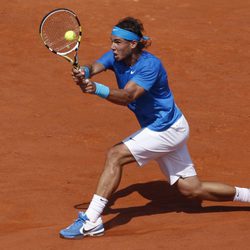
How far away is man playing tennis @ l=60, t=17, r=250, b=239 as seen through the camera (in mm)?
8375

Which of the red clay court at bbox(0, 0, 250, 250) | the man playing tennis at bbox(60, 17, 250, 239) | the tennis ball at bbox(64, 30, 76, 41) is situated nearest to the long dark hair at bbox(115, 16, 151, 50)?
the man playing tennis at bbox(60, 17, 250, 239)

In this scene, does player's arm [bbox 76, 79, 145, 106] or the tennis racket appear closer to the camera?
player's arm [bbox 76, 79, 145, 106]

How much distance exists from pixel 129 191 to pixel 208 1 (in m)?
7.83

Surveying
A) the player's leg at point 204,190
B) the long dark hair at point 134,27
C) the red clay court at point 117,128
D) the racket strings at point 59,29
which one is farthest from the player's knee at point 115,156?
the racket strings at point 59,29

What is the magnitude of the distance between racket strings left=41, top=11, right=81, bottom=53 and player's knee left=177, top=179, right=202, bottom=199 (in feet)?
5.71

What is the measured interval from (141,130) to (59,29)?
4.24 ft

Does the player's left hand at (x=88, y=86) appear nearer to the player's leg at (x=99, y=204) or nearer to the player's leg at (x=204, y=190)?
the player's leg at (x=99, y=204)

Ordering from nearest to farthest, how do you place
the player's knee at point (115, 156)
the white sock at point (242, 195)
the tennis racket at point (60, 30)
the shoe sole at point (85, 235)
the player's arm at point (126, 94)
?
1. the player's arm at point (126, 94)
2. the shoe sole at point (85, 235)
3. the player's knee at point (115, 156)
4. the tennis racket at point (60, 30)
5. the white sock at point (242, 195)

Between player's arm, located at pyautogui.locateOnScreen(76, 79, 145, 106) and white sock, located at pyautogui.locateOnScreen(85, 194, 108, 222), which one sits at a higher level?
player's arm, located at pyautogui.locateOnScreen(76, 79, 145, 106)

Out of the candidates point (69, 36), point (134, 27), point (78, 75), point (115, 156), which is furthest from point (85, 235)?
point (134, 27)

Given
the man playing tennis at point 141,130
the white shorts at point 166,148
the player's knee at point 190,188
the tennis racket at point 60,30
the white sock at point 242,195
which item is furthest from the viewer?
the white sock at point 242,195

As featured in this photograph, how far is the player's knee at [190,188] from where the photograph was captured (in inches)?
353

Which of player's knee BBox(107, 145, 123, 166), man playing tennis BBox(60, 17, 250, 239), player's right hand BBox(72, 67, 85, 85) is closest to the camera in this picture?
player's right hand BBox(72, 67, 85, 85)

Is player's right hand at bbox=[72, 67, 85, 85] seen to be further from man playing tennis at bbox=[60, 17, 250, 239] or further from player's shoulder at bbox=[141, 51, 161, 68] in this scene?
player's shoulder at bbox=[141, 51, 161, 68]
